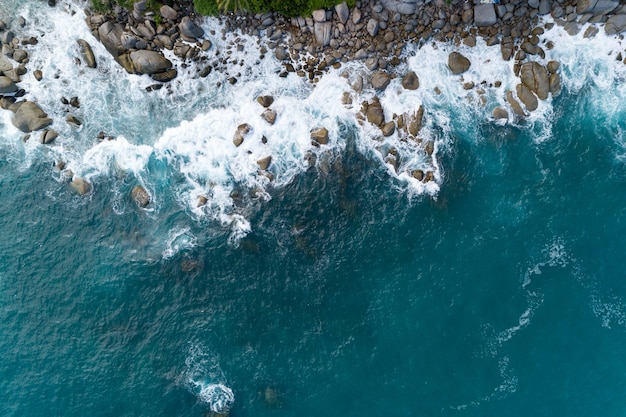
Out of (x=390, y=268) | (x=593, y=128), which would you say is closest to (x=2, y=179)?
(x=390, y=268)

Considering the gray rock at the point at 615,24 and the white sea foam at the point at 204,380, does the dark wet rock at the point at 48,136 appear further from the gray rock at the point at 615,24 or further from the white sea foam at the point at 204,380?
the gray rock at the point at 615,24

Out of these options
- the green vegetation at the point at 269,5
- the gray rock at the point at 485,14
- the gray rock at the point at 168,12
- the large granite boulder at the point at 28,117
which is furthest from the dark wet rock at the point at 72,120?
the gray rock at the point at 485,14

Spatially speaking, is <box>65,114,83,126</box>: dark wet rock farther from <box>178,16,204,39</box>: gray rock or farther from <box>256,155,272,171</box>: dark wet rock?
<box>256,155,272,171</box>: dark wet rock

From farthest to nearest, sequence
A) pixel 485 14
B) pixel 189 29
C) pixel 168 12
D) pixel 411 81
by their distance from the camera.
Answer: pixel 411 81 → pixel 189 29 → pixel 168 12 → pixel 485 14

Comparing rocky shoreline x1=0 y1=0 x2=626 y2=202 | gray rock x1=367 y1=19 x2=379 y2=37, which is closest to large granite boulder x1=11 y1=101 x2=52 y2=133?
rocky shoreline x1=0 y1=0 x2=626 y2=202

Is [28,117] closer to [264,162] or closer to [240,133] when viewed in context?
[240,133]

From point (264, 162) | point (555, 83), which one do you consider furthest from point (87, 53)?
point (555, 83)
